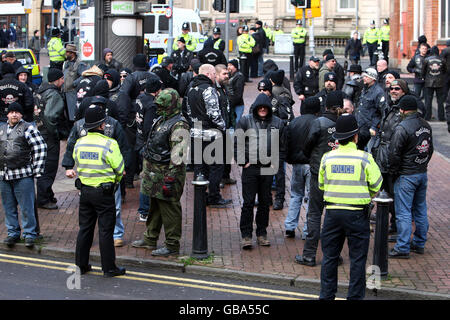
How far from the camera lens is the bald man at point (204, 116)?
1162 cm

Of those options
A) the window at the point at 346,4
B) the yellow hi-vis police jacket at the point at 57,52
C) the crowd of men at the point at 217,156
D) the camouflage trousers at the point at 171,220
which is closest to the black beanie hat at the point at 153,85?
the crowd of men at the point at 217,156

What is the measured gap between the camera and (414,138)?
31.3ft

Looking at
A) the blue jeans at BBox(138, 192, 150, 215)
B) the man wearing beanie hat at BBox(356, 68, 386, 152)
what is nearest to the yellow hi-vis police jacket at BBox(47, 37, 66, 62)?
the blue jeans at BBox(138, 192, 150, 215)

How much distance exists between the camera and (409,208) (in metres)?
9.73

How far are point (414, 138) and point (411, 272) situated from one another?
162 cm

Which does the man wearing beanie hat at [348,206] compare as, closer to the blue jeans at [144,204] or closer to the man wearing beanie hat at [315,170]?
the man wearing beanie hat at [315,170]

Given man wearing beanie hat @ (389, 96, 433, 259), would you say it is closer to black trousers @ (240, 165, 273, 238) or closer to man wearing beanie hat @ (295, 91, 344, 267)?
man wearing beanie hat @ (295, 91, 344, 267)

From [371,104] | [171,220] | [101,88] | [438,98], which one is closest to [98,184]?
[171,220]

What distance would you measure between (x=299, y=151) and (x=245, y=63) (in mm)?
18189

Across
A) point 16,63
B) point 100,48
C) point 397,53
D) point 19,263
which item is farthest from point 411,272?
point 397,53

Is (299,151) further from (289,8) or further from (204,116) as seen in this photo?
(289,8)

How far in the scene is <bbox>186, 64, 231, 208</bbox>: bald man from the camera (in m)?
11.6

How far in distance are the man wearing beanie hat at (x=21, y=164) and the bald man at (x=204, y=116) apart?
252 centimetres
